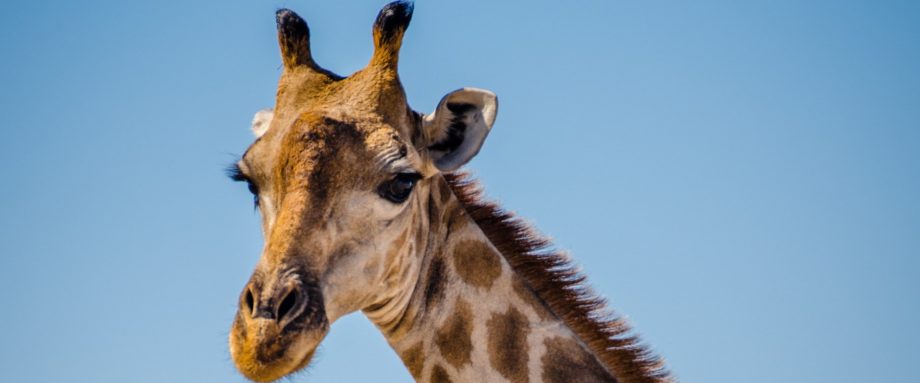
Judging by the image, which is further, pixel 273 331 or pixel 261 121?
pixel 261 121

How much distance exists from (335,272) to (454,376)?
1.33m

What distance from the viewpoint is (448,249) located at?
9.27 m

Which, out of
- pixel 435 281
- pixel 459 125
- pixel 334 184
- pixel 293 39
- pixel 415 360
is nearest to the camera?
pixel 334 184

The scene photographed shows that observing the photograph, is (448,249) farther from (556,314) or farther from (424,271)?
(556,314)

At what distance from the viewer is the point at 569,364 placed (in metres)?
8.87

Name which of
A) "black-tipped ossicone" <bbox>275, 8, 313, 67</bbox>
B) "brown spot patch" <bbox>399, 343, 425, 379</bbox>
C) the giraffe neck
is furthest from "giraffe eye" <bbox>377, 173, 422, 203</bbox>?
"black-tipped ossicone" <bbox>275, 8, 313, 67</bbox>

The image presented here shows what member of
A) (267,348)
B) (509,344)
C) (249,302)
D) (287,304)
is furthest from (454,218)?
(267,348)

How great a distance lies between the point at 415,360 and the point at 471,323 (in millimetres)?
518

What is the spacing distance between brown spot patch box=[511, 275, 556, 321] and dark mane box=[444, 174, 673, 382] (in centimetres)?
6

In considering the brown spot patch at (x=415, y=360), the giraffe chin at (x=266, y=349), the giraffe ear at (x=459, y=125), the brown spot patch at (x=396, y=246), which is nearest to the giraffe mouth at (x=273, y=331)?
the giraffe chin at (x=266, y=349)

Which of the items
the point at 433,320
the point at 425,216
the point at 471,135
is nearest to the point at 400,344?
the point at 433,320

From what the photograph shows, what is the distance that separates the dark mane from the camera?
908 centimetres

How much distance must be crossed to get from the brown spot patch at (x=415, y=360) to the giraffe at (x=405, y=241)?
1 cm

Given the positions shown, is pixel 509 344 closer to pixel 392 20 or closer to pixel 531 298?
pixel 531 298
